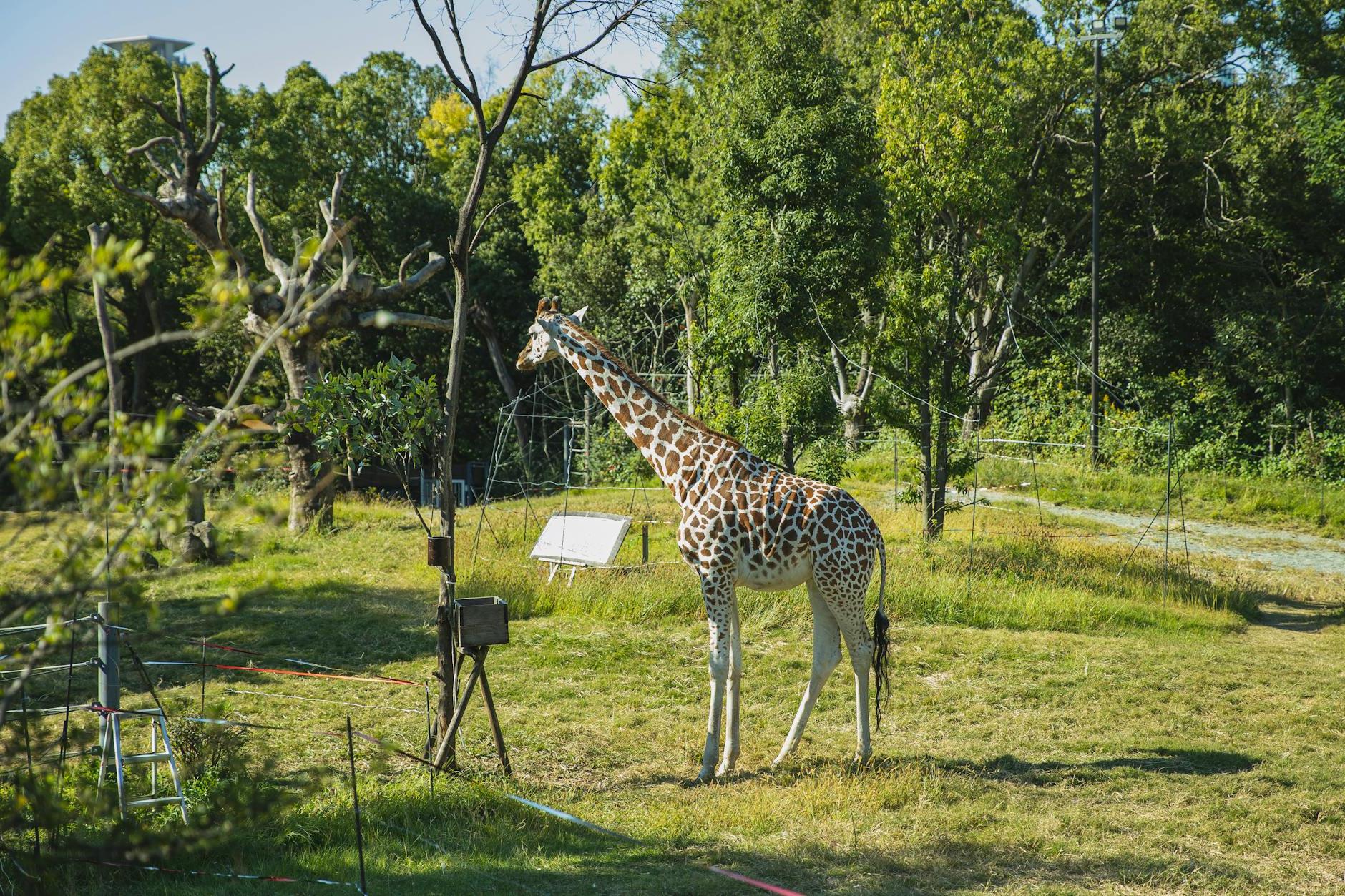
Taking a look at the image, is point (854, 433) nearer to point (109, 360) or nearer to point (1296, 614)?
point (1296, 614)

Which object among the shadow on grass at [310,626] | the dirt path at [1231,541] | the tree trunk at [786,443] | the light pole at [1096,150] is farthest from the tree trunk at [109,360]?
the light pole at [1096,150]

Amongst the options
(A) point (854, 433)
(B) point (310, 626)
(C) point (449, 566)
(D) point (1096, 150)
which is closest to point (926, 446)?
(B) point (310, 626)

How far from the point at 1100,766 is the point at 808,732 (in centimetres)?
233

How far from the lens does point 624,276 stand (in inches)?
1156

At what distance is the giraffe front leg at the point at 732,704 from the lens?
7.91 m

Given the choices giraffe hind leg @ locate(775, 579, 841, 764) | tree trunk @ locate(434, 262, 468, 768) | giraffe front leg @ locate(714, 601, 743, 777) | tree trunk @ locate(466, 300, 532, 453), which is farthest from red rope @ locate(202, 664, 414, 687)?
tree trunk @ locate(466, 300, 532, 453)

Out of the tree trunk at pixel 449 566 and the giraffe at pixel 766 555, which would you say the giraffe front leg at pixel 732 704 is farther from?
the tree trunk at pixel 449 566

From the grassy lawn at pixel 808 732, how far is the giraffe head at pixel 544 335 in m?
2.80

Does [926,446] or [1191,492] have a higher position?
[926,446]

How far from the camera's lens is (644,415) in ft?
28.7

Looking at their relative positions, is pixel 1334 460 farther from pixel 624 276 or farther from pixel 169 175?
pixel 169 175

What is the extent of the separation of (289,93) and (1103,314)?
22.9 m

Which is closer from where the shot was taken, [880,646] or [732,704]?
[732,704]

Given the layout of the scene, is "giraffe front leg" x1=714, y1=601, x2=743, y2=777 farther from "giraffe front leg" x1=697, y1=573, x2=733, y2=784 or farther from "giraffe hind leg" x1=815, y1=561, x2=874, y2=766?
"giraffe hind leg" x1=815, y1=561, x2=874, y2=766
